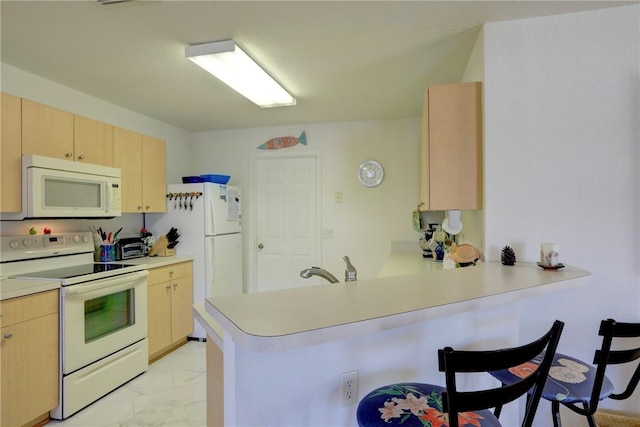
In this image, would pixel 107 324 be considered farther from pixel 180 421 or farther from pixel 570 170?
pixel 570 170

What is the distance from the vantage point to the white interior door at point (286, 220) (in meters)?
4.04

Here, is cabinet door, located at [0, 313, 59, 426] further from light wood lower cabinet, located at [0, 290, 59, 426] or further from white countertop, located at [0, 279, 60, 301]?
white countertop, located at [0, 279, 60, 301]

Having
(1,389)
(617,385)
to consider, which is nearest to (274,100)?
(1,389)

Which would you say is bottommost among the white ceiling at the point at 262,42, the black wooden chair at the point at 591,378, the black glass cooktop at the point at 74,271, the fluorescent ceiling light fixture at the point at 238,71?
the black wooden chair at the point at 591,378

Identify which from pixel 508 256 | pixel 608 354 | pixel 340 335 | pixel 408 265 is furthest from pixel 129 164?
pixel 608 354

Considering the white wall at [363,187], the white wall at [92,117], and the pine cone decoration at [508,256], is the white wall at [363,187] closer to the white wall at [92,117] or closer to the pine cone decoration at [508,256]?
the white wall at [92,117]

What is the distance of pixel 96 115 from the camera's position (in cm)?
303

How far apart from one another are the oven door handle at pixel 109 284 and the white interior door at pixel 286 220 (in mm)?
1637

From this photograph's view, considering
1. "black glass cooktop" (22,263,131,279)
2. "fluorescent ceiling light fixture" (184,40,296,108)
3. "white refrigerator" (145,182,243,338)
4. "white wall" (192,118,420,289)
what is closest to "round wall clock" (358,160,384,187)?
"white wall" (192,118,420,289)

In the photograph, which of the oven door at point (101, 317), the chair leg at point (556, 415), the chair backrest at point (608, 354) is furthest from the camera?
the oven door at point (101, 317)

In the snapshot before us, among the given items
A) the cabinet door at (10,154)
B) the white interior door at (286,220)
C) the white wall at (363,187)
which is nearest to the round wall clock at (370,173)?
the white wall at (363,187)

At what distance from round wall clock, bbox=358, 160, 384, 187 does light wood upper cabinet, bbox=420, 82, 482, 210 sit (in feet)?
6.27

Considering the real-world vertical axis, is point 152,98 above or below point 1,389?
above

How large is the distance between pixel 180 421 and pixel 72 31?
2415 mm
